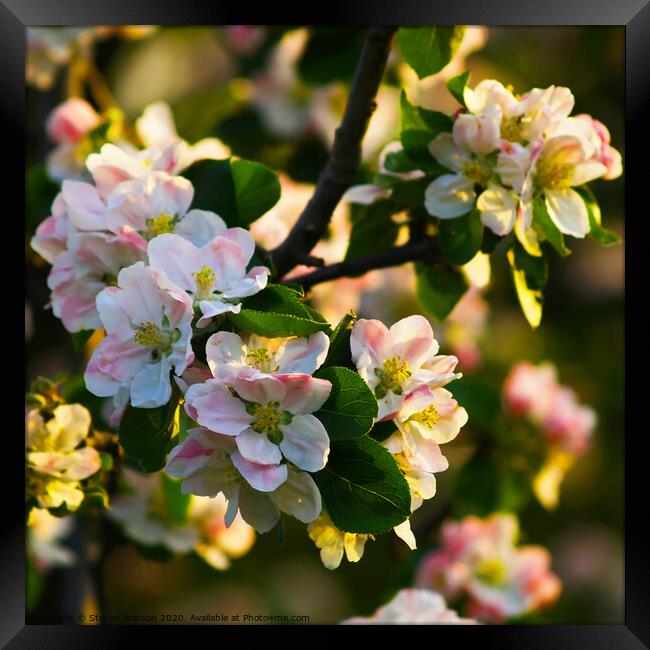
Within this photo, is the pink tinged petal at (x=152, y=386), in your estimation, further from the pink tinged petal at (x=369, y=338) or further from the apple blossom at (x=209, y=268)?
the pink tinged petal at (x=369, y=338)

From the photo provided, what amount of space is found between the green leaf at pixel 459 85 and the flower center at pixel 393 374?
14.2 inches

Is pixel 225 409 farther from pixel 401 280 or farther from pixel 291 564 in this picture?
pixel 291 564

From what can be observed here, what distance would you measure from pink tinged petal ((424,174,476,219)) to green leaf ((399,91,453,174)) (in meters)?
0.02

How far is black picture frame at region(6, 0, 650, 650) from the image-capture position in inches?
50.1

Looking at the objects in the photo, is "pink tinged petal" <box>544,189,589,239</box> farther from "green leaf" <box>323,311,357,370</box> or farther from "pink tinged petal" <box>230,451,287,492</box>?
"pink tinged petal" <box>230,451,287,492</box>

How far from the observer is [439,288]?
53.8 inches

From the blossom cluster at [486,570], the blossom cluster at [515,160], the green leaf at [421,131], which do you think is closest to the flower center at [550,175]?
the blossom cluster at [515,160]

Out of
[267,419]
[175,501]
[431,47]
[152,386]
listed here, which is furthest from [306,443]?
[175,501]

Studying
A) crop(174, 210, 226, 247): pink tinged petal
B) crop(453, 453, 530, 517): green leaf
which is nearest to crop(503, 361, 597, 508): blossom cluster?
crop(453, 453, 530, 517): green leaf

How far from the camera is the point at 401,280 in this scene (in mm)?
2342

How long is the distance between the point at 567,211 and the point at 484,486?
2.80 feet

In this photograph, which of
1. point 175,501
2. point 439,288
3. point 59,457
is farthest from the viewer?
point 175,501

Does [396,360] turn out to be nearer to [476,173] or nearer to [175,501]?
[476,173]

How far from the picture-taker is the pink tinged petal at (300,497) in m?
0.97
